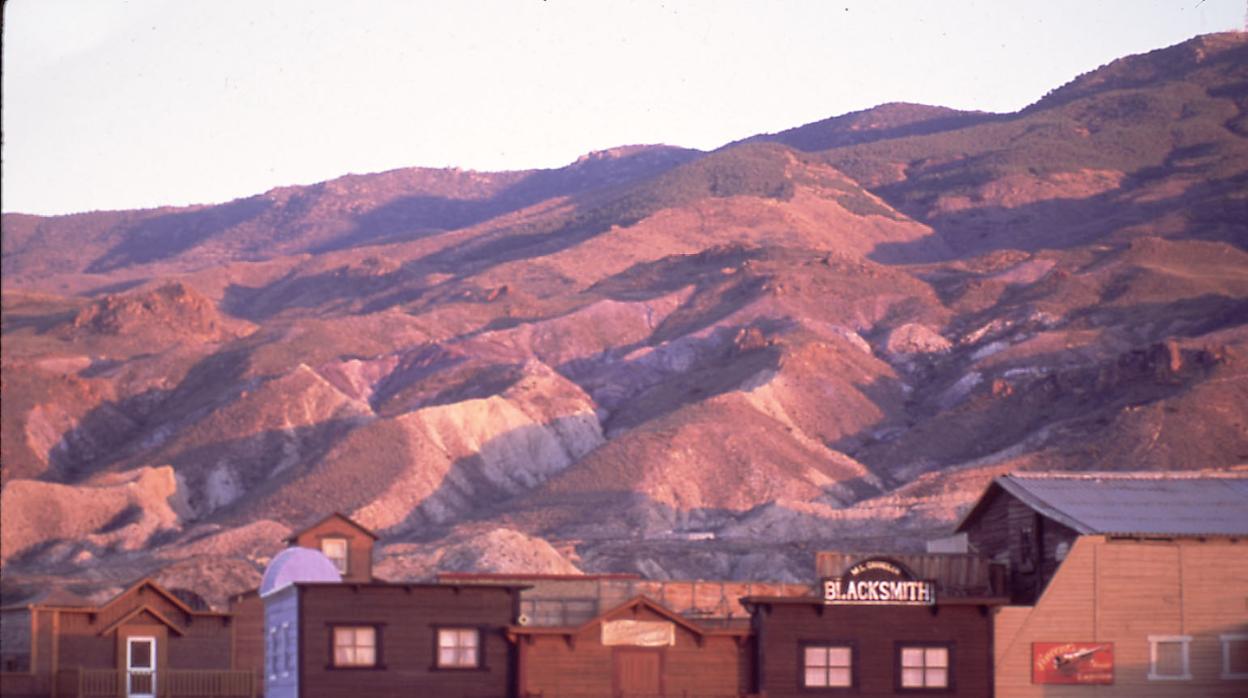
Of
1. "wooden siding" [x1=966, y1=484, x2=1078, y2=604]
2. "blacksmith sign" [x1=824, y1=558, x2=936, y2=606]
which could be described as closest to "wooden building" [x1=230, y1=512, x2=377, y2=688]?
"blacksmith sign" [x1=824, y1=558, x2=936, y2=606]

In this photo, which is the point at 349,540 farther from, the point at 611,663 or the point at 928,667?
the point at 928,667

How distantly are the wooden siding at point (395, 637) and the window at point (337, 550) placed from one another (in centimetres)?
971

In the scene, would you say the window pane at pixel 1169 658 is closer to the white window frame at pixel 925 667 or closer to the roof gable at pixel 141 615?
the white window frame at pixel 925 667

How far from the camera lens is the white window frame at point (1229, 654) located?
48.4 metres

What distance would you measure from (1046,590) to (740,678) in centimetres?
692

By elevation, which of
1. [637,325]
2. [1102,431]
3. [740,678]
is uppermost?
[637,325]

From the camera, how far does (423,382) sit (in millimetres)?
154875

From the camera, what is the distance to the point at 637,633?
47.2 m

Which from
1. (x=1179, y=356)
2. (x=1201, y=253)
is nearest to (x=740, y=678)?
(x=1179, y=356)

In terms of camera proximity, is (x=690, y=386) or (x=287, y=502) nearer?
(x=287, y=502)

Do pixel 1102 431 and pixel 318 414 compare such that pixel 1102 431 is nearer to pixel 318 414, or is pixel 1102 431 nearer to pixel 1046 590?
pixel 318 414

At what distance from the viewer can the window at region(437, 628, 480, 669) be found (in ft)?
152

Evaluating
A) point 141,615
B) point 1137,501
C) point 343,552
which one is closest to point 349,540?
point 343,552

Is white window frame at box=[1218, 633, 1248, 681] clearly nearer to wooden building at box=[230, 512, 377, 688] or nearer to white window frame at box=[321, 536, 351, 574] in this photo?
wooden building at box=[230, 512, 377, 688]
